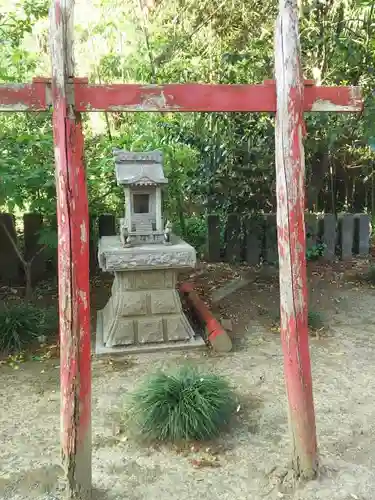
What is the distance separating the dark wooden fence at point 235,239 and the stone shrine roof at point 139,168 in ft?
6.32

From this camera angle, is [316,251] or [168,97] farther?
[316,251]

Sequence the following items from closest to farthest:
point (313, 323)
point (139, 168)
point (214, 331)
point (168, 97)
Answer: point (168, 97)
point (214, 331)
point (139, 168)
point (313, 323)

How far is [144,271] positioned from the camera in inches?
201

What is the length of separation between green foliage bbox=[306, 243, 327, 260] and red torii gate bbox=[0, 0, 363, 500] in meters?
5.54

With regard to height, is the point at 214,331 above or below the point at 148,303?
below

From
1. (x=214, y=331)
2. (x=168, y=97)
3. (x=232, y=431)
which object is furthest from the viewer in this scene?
(x=214, y=331)

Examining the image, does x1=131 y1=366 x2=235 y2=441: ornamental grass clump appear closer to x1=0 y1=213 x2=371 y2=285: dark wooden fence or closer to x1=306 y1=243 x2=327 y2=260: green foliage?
x1=0 y1=213 x2=371 y2=285: dark wooden fence

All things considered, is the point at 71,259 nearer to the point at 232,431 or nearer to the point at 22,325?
the point at 232,431

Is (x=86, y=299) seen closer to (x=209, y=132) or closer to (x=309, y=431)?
(x=309, y=431)

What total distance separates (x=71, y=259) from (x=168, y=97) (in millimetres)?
1033

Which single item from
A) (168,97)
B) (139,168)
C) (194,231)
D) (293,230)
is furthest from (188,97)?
(194,231)

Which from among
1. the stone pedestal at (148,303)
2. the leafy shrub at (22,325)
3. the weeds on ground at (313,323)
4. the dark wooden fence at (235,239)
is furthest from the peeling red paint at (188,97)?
the dark wooden fence at (235,239)

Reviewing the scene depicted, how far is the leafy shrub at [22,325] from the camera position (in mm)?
4984

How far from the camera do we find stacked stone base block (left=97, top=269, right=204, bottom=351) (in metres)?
5.07
